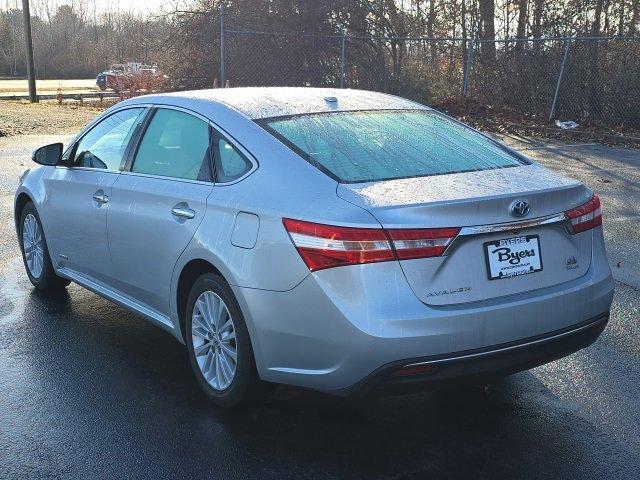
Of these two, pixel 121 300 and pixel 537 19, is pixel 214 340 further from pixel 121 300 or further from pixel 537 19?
pixel 537 19

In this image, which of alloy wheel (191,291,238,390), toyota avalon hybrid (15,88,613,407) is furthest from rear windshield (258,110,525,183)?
alloy wheel (191,291,238,390)

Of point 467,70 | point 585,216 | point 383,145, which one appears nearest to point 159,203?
point 383,145

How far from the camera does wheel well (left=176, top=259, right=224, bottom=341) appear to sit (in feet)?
13.4

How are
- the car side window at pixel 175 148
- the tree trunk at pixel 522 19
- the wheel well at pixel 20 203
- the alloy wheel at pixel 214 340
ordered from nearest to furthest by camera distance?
the alloy wheel at pixel 214 340
the car side window at pixel 175 148
the wheel well at pixel 20 203
the tree trunk at pixel 522 19

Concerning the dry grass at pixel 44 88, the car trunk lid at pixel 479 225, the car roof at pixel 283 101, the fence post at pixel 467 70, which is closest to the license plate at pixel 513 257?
the car trunk lid at pixel 479 225

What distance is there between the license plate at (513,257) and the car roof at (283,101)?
1.41 meters

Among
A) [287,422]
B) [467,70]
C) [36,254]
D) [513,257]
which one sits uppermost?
[467,70]

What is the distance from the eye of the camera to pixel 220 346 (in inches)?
160

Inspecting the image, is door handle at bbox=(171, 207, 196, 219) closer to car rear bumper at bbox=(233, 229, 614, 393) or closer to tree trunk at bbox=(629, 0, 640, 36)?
car rear bumper at bbox=(233, 229, 614, 393)

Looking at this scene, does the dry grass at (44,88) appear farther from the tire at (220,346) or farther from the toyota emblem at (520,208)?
the toyota emblem at (520,208)

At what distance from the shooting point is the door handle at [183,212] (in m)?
A: 4.15

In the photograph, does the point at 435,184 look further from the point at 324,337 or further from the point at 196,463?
the point at 196,463

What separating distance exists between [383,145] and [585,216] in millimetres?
1046

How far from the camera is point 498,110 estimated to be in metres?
19.5
